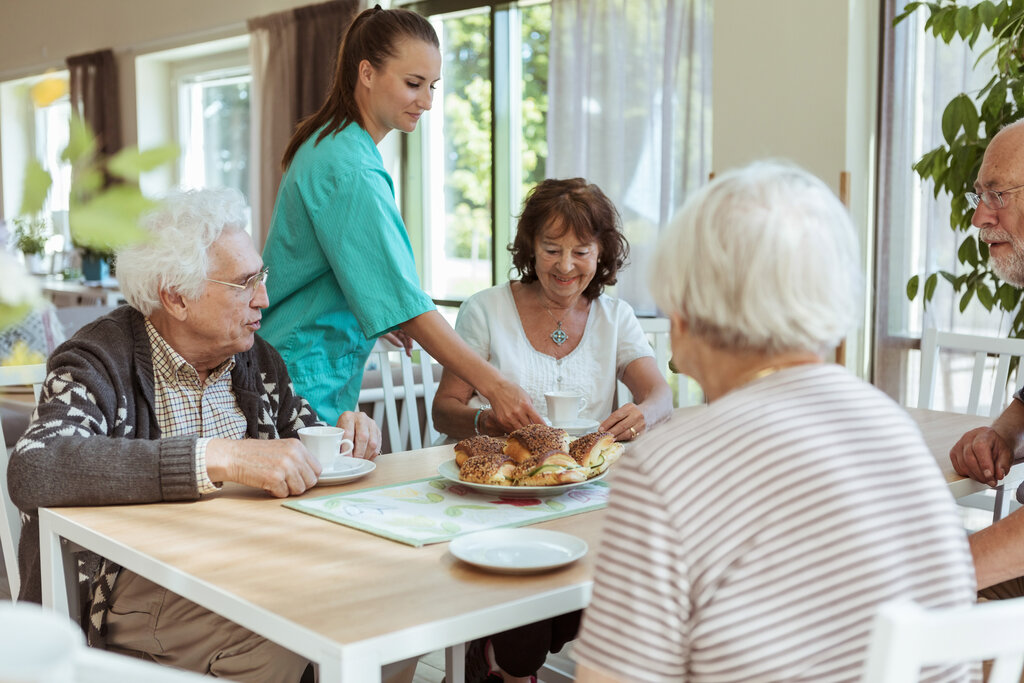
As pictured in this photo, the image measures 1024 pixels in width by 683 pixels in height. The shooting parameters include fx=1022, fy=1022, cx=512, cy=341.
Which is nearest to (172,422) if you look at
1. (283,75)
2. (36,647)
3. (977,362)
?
(36,647)

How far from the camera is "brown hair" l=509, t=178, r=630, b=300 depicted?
2.34 m

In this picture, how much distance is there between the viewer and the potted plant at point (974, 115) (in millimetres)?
2684

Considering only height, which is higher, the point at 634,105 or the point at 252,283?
the point at 634,105

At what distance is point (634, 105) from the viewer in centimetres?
428

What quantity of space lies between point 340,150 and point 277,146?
4156 mm

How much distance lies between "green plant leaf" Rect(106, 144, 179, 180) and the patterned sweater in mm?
1148

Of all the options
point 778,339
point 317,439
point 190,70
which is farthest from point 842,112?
point 190,70

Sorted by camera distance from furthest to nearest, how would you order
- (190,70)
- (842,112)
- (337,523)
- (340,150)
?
(190,70)
(842,112)
(340,150)
(337,523)

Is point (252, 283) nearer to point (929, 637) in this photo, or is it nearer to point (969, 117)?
point (929, 637)

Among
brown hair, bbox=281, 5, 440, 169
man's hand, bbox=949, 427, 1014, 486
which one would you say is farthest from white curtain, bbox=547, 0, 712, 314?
man's hand, bbox=949, 427, 1014, 486

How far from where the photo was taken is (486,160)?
5086 mm

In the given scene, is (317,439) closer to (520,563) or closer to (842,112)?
(520,563)

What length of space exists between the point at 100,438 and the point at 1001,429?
1512 mm

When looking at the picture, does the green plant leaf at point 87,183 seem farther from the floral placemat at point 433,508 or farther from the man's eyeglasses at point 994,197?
the man's eyeglasses at point 994,197
